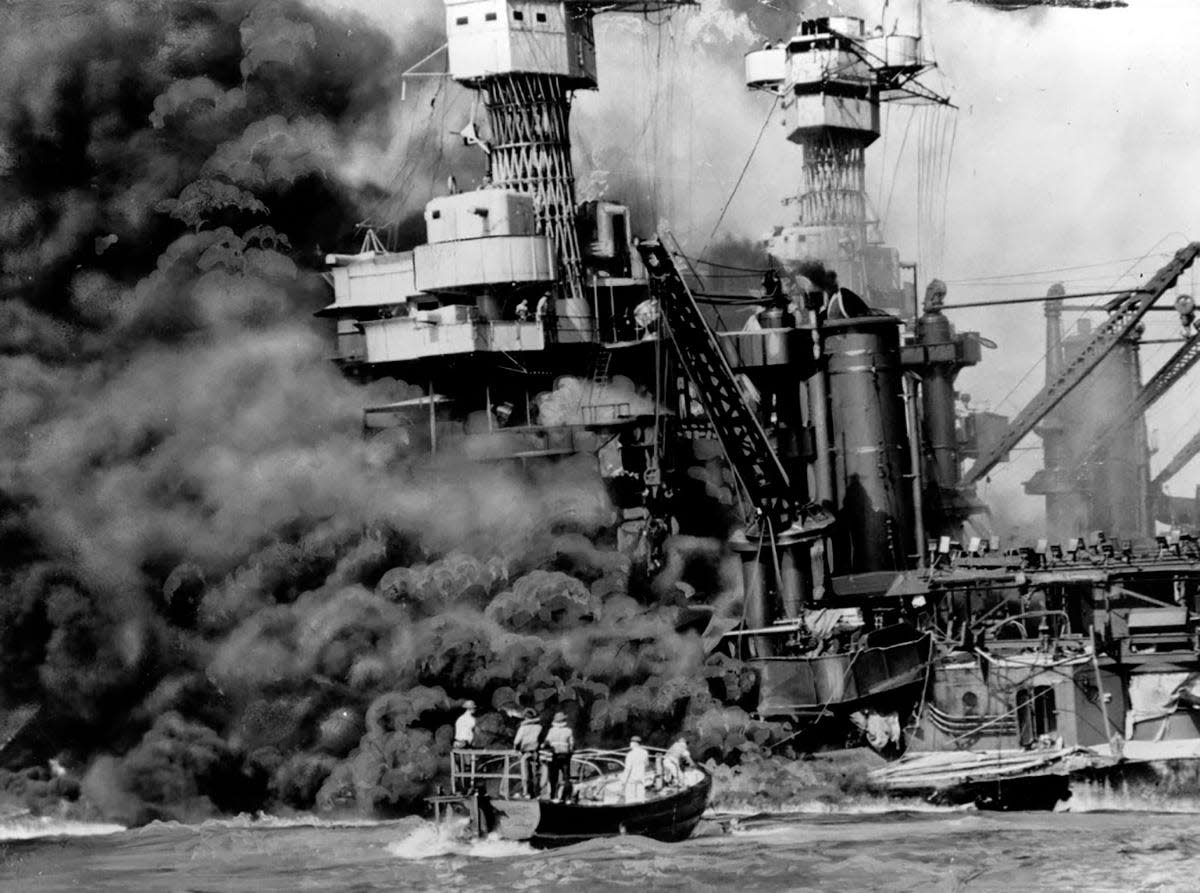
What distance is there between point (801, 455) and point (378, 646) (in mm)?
18867

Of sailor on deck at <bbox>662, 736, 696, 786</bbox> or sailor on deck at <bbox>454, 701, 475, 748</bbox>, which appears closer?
sailor on deck at <bbox>662, 736, 696, 786</bbox>

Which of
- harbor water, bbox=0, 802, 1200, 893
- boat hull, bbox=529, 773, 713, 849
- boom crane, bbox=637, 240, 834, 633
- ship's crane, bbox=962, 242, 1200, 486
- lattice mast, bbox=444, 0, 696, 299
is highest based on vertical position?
lattice mast, bbox=444, 0, 696, 299

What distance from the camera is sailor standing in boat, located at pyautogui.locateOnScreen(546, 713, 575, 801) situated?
5872 cm

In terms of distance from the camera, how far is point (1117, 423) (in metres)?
94.8

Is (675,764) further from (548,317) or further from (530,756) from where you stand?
(548,317)

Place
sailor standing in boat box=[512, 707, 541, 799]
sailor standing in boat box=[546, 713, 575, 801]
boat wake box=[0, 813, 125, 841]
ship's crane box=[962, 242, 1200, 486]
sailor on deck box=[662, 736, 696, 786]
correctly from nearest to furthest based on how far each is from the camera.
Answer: sailor standing in boat box=[546, 713, 575, 801]
sailor standing in boat box=[512, 707, 541, 799]
sailor on deck box=[662, 736, 696, 786]
boat wake box=[0, 813, 125, 841]
ship's crane box=[962, 242, 1200, 486]

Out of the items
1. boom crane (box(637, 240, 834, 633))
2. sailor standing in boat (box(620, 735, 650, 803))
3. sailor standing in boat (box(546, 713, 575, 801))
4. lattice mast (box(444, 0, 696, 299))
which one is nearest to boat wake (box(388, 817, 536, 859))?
sailor standing in boat (box(546, 713, 575, 801))

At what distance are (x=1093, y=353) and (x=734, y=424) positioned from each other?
21121 millimetres

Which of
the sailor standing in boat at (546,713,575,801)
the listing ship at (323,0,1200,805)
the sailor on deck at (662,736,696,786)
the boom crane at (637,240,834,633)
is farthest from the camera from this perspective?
the boom crane at (637,240,834,633)

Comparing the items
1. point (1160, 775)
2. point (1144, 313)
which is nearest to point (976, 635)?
point (1160, 775)

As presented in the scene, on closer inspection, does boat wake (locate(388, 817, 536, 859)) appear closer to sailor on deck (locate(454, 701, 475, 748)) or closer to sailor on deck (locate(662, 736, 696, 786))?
sailor on deck (locate(454, 701, 475, 748))

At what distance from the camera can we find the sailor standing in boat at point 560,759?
58.7 metres

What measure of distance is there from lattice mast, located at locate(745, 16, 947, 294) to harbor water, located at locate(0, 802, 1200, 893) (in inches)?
2176

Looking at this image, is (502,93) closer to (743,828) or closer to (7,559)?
(7,559)
